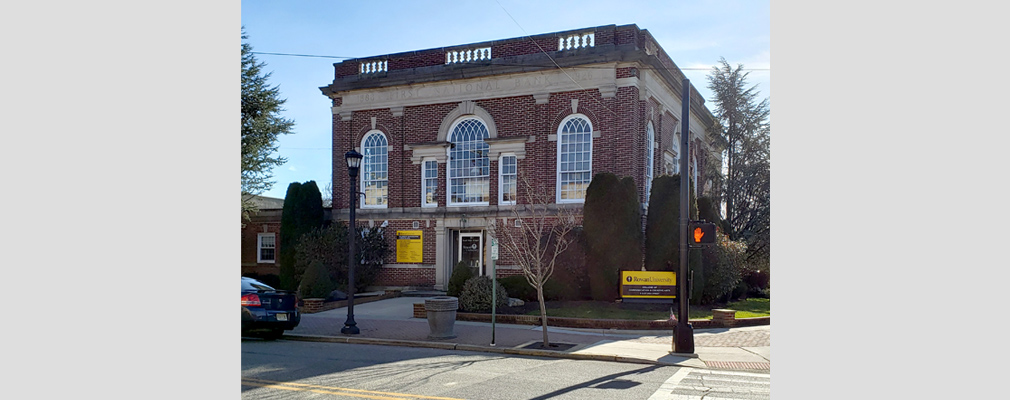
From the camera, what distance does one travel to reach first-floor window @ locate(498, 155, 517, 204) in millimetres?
23719

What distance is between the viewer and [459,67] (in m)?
23.9

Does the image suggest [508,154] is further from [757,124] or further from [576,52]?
[757,124]

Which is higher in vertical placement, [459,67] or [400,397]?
[459,67]

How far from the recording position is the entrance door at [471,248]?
24406 mm

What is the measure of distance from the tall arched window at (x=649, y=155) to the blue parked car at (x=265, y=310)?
1266 centimetres

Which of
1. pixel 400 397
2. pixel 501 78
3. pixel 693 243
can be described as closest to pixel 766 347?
pixel 693 243

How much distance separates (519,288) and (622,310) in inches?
123

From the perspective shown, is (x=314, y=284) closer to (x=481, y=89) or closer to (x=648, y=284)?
(x=481, y=89)

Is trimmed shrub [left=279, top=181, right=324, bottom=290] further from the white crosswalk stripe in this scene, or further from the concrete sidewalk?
the white crosswalk stripe

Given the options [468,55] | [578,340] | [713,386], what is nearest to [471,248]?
[468,55]

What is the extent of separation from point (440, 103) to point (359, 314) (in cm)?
855

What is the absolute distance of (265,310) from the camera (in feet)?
45.8

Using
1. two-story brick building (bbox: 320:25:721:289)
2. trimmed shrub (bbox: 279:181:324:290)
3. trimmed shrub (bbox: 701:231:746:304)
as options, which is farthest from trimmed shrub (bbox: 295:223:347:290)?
trimmed shrub (bbox: 701:231:746:304)

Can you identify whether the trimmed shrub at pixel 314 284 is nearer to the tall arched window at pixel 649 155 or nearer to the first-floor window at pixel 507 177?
the first-floor window at pixel 507 177
